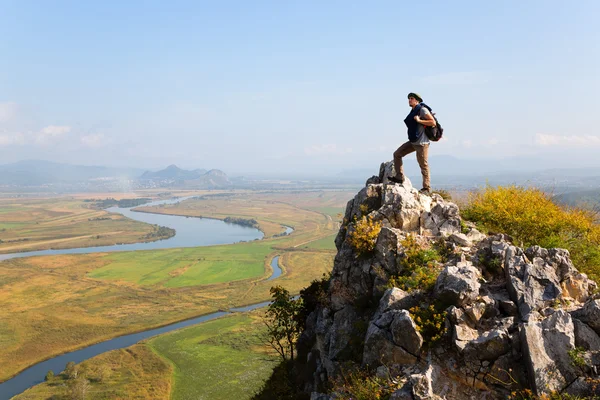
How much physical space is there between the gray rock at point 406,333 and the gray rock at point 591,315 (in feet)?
13.8

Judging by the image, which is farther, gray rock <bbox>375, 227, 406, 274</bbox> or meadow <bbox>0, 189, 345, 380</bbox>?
meadow <bbox>0, 189, 345, 380</bbox>

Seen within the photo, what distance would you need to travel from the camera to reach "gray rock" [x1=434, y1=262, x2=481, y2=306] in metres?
11.0

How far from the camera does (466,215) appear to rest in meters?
18.8

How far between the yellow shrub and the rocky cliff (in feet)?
1.08

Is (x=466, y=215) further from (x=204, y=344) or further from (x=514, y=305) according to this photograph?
(x=204, y=344)

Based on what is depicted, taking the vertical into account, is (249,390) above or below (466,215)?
below

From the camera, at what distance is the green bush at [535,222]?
53.0ft

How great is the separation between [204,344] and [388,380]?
67.1m

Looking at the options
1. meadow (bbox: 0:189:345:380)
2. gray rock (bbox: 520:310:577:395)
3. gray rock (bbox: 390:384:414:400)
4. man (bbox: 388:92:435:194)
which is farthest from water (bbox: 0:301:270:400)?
gray rock (bbox: 520:310:577:395)

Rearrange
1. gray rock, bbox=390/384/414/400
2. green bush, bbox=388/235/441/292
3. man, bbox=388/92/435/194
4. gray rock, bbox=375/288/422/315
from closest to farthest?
gray rock, bbox=390/384/414/400 < gray rock, bbox=375/288/422/315 < green bush, bbox=388/235/441/292 < man, bbox=388/92/435/194

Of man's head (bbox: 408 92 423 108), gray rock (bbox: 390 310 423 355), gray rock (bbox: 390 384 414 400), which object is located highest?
man's head (bbox: 408 92 423 108)

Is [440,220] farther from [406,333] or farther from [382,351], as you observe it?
[382,351]

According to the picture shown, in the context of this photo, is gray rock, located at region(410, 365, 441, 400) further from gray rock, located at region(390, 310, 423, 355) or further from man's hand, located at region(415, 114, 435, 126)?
man's hand, located at region(415, 114, 435, 126)

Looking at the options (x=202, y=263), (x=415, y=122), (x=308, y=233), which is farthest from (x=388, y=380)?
(x=308, y=233)
